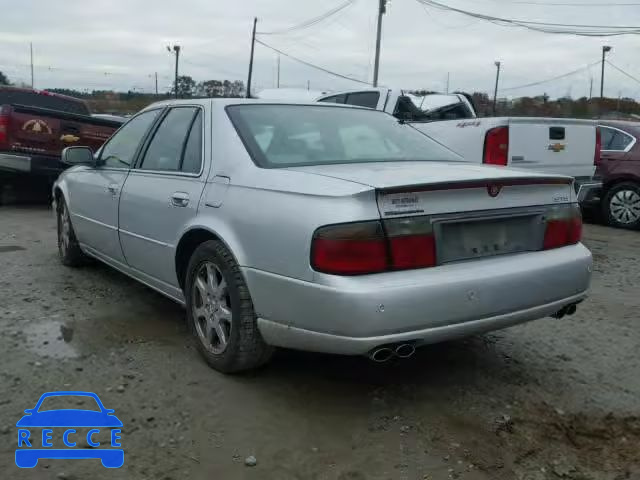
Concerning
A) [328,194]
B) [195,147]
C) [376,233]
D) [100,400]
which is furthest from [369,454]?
[195,147]

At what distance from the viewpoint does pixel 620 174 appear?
935 centimetres

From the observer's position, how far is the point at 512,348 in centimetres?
412

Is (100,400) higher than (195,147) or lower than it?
lower

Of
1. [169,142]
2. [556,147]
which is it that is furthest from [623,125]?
[169,142]

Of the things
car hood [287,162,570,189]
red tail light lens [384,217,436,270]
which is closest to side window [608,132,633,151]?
car hood [287,162,570,189]

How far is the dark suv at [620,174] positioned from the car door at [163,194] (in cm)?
676

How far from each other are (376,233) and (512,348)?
5.78 ft

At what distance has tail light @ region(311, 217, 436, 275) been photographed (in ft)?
9.23

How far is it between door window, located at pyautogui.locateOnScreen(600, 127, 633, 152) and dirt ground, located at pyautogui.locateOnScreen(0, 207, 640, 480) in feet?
18.2

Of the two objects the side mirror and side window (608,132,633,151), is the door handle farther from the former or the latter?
side window (608,132,633,151)

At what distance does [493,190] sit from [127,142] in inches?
114

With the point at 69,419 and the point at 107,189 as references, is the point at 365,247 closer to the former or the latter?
the point at 69,419

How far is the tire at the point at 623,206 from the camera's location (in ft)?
30.3

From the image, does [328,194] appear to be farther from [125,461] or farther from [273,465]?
[125,461]
